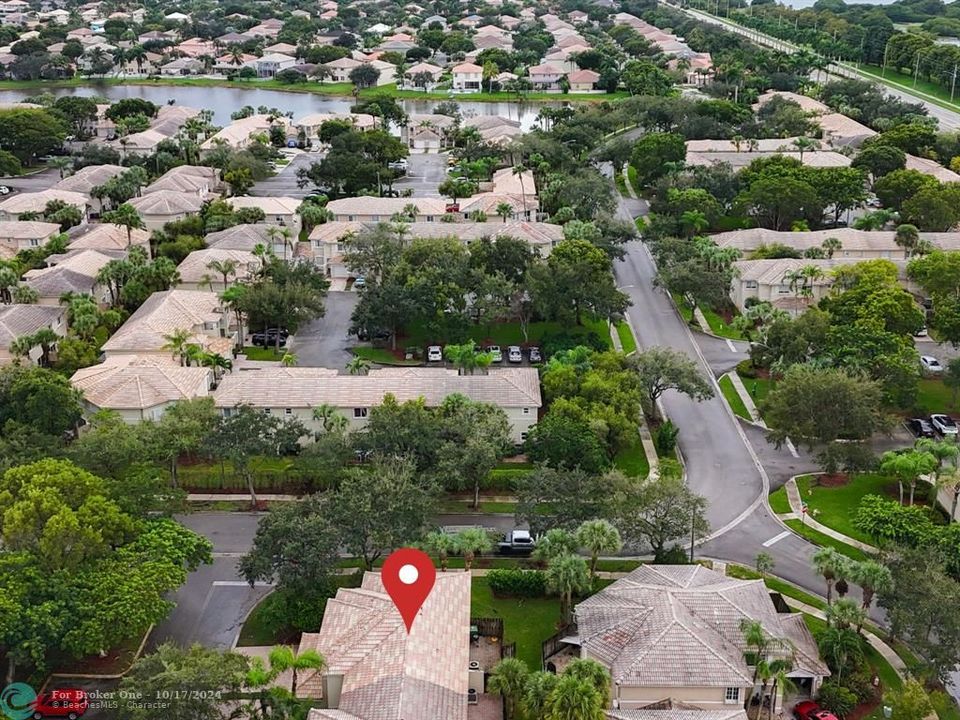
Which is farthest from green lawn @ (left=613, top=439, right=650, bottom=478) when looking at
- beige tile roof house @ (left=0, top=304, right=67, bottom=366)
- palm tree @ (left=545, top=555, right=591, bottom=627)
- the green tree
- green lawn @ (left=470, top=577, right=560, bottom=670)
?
beige tile roof house @ (left=0, top=304, right=67, bottom=366)

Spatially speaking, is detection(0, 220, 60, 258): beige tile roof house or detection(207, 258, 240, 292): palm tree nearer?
detection(207, 258, 240, 292): palm tree

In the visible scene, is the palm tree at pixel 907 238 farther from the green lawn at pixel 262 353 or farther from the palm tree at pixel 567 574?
the palm tree at pixel 567 574

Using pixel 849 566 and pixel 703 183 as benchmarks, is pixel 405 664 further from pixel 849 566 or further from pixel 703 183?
pixel 703 183

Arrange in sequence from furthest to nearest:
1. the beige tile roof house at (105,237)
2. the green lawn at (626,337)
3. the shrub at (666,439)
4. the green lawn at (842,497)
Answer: the beige tile roof house at (105,237)
the green lawn at (626,337)
the shrub at (666,439)
the green lawn at (842,497)

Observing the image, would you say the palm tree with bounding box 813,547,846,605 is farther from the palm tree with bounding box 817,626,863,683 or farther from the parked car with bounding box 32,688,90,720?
the parked car with bounding box 32,688,90,720

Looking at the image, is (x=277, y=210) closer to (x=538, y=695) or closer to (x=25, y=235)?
(x=25, y=235)

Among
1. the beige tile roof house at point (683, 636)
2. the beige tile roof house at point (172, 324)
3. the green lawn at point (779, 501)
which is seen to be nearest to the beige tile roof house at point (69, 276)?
the beige tile roof house at point (172, 324)
